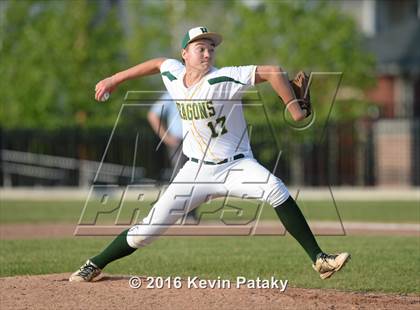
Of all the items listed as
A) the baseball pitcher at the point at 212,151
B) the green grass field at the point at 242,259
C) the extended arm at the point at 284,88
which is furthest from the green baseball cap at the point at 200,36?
the green grass field at the point at 242,259

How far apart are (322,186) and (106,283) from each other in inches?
815

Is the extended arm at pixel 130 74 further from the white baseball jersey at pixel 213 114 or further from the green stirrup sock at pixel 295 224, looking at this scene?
the green stirrup sock at pixel 295 224

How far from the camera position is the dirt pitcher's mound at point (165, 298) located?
7.07m

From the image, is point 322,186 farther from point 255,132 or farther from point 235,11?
point 235,11

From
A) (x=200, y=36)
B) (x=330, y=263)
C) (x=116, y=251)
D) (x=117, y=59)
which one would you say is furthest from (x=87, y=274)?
(x=117, y=59)

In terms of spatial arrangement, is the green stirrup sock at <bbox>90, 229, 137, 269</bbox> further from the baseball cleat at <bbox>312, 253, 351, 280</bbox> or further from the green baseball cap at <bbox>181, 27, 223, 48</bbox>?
the green baseball cap at <bbox>181, 27, 223, 48</bbox>

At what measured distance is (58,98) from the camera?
29.5 meters

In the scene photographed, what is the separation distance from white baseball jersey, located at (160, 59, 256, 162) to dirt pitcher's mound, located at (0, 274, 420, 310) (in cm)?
120

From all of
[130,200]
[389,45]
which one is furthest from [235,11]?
[130,200]

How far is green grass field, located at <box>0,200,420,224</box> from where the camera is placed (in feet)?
57.8

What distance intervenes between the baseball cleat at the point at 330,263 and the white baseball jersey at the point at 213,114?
1104mm

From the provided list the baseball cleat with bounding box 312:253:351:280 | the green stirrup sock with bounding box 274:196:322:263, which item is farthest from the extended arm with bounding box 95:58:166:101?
the baseball cleat with bounding box 312:253:351:280

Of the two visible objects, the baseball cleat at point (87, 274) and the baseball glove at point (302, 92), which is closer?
the baseball glove at point (302, 92)

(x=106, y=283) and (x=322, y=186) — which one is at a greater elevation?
(x=106, y=283)
